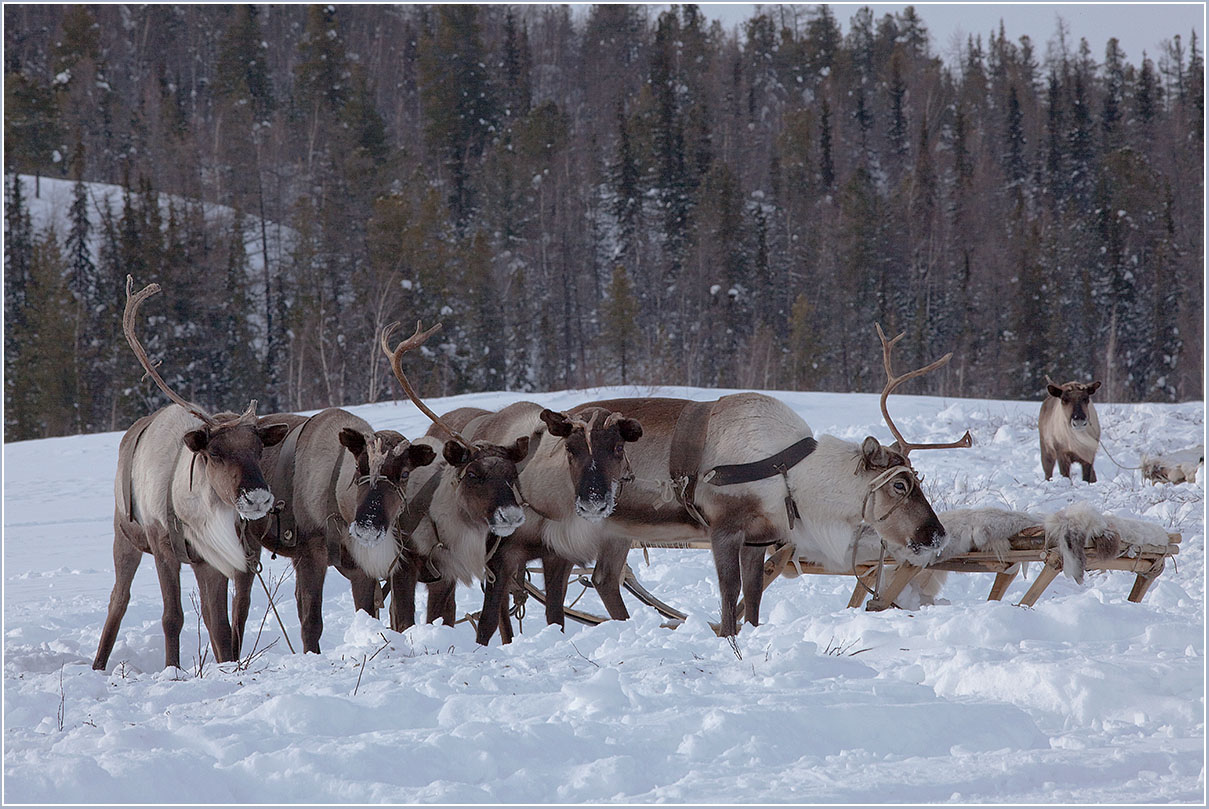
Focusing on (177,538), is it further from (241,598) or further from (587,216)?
(587,216)

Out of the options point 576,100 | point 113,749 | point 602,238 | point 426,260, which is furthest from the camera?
point 576,100

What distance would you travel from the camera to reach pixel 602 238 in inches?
1779

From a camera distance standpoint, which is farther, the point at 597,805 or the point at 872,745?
the point at 872,745

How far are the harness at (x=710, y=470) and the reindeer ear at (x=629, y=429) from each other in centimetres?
30

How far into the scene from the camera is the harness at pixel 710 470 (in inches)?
216

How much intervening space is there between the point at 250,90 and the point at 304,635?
156 feet

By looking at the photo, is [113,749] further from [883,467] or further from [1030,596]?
[1030,596]

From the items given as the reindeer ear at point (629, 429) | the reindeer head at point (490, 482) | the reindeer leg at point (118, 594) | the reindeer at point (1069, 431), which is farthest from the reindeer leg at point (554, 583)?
the reindeer at point (1069, 431)

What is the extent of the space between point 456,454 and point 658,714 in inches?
85.4

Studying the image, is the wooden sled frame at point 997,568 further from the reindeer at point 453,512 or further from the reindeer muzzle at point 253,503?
the reindeer muzzle at point 253,503

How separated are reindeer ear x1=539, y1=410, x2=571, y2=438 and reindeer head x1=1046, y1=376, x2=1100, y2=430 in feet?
24.6

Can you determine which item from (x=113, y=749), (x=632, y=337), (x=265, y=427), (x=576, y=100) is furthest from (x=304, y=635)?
(x=576, y=100)

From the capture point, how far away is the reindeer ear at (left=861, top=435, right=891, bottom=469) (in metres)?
5.45

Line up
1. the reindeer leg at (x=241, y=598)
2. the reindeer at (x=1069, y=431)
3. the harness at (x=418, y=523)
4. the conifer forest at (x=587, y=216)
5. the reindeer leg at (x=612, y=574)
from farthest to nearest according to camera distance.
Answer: the conifer forest at (x=587, y=216) < the reindeer at (x=1069, y=431) < the reindeer leg at (x=241, y=598) < the reindeer leg at (x=612, y=574) < the harness at (x=418, y=523)
